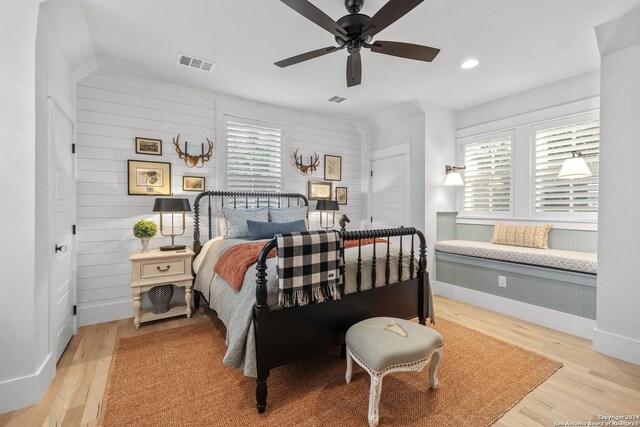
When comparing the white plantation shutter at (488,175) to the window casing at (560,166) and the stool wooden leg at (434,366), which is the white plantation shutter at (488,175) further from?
the stool wooden leg at (434,366)

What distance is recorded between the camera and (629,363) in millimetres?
2361

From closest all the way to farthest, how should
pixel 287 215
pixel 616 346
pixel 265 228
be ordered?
1. pixel 616 346
2. pixel 265 228
3. pixel 287 215

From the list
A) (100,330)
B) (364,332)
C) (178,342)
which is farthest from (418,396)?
(100,330)

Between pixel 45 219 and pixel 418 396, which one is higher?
pixel 45 219

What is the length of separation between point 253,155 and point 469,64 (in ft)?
9.35

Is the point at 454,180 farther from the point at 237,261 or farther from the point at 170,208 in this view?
the point at 170,208

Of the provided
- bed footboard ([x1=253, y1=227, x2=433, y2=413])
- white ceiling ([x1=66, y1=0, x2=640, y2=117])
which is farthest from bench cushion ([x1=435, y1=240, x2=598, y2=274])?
white ceiling ([x1=66, y1=0, x2=640, y2=117])

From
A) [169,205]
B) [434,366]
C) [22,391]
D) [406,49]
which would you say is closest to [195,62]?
[169,205]

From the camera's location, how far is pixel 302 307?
1.93 m

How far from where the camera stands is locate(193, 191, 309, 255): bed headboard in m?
3.59

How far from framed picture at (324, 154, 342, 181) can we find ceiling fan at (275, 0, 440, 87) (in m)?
2.49

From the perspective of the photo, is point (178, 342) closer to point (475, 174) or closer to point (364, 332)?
point (364, 332)

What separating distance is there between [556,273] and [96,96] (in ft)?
17.3

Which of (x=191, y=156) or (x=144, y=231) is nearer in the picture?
(x=144, y=231)
